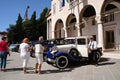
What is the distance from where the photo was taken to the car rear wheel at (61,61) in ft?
39.2

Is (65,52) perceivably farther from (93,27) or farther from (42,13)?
(42,13)

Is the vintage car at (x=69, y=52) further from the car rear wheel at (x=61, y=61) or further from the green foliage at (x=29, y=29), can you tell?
the green foliage at (x=29, y=29)

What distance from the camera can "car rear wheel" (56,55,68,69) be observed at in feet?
39.2

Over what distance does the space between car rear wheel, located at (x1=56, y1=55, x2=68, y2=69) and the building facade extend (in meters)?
8.84

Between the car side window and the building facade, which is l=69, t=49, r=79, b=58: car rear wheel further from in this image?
the building facade

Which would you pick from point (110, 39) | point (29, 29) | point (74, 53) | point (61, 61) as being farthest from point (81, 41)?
point (29, 29)

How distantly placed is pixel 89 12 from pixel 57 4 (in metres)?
7.45

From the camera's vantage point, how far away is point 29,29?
58781mm

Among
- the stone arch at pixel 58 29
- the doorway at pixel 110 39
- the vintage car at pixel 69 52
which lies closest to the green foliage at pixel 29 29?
the stone arch at pixel 58 29

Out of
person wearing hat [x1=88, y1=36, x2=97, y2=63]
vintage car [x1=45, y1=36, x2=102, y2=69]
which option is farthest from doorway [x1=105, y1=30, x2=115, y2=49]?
person wearing hat [x1=88, y1=36, x2=97, y2=63]

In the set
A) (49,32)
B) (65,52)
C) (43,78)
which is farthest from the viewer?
(49,32)

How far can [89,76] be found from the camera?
32.0ft

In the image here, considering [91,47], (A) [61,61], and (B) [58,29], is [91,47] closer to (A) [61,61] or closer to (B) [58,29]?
(A) [61,61]

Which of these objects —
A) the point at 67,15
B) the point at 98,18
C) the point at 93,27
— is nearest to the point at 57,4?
the point at 67,15
